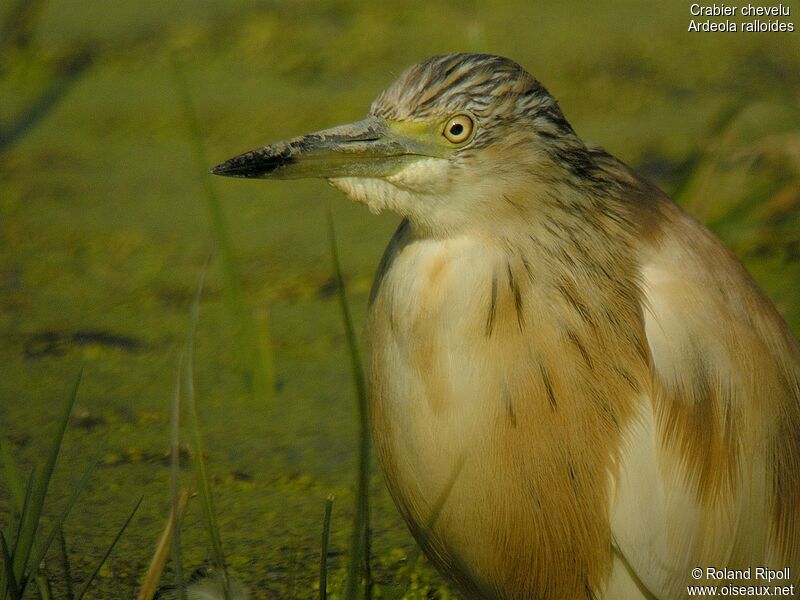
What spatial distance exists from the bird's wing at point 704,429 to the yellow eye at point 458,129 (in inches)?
14.8

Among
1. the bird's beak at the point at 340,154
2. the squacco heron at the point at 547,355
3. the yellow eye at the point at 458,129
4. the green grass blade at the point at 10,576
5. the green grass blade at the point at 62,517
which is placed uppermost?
the yellow eye at the point at 458,129

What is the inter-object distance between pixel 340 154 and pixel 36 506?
0.68 m

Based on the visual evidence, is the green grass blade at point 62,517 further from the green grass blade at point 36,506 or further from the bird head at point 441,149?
the bird head at point 441,149

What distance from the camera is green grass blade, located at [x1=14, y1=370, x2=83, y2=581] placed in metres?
1.84

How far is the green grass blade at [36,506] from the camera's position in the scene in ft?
6.03

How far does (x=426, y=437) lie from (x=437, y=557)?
0.30m

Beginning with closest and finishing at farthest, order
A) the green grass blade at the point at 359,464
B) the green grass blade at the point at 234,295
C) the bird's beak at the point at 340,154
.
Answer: the green grass blade at the point at 359,464 → the bird's beak at the point at 340,154 → the green grass blade at the point at 234,295

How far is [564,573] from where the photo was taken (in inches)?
79.6

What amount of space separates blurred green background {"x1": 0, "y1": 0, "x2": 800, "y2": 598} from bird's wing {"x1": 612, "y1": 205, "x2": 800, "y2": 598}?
0.63 m

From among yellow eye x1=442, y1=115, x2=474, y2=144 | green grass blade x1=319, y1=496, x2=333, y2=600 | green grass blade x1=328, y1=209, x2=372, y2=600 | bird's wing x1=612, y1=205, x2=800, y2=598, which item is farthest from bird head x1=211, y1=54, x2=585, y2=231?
green grass blade x1=319, y1=496, x2=333, y2=600

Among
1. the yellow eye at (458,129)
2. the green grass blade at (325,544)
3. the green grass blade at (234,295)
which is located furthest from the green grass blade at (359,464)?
the green grass blade at (234,295)

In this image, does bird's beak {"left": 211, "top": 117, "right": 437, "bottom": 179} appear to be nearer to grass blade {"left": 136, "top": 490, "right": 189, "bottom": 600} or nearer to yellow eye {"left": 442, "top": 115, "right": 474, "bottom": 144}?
yellow eye {"left": 442, "top": 115, "right": 474, "bottom": 144}

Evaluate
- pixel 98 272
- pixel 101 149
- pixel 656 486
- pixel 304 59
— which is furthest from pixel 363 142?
pixel 304 59

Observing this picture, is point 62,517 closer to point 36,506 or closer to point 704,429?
point 36,506
